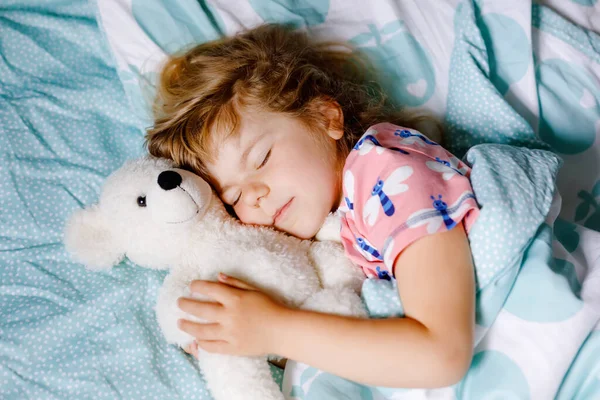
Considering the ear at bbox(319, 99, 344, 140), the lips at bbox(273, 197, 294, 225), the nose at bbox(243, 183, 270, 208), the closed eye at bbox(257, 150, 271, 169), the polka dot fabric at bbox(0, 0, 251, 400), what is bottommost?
the polka dot fabric at bbox(0, 0, 251, 400)

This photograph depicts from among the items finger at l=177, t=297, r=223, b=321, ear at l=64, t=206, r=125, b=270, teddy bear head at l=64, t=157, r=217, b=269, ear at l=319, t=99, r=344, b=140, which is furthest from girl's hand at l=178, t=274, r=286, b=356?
ear at l=319, t=99, r=344, b=140

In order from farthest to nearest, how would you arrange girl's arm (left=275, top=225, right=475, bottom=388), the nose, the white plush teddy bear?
1. the nose
2. the white plush teddy bear
3. girl's arm (left=275, top=225, right=475, bottom=388)

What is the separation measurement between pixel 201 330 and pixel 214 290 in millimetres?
66

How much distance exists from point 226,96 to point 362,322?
1.65ft

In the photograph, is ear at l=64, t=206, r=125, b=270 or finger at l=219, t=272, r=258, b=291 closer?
finger at l=219, t=272, r=258, b=291

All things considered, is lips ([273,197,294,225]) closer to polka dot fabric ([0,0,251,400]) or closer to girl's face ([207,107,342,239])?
girl's face ([207,107,342,239])

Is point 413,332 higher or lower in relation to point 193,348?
higher

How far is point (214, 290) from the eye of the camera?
943 millimetres

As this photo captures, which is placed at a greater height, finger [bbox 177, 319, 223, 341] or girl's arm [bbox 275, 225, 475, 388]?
girl's arm [bbox 275, 225, 475, 388]

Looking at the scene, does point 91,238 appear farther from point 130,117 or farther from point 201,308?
point 130,117

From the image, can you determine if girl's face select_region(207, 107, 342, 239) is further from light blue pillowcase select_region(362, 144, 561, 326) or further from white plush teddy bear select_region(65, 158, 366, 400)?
light blue pillowcase select_region(362, 144, 561, 326)

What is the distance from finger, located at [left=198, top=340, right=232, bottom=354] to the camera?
0.93 meters

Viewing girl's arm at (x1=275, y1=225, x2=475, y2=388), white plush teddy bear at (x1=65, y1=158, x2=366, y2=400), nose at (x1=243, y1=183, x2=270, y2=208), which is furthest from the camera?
nose at (x1=243, y1=183, x2=270, y2=208)

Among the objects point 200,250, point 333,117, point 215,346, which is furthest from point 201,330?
point 333,117
